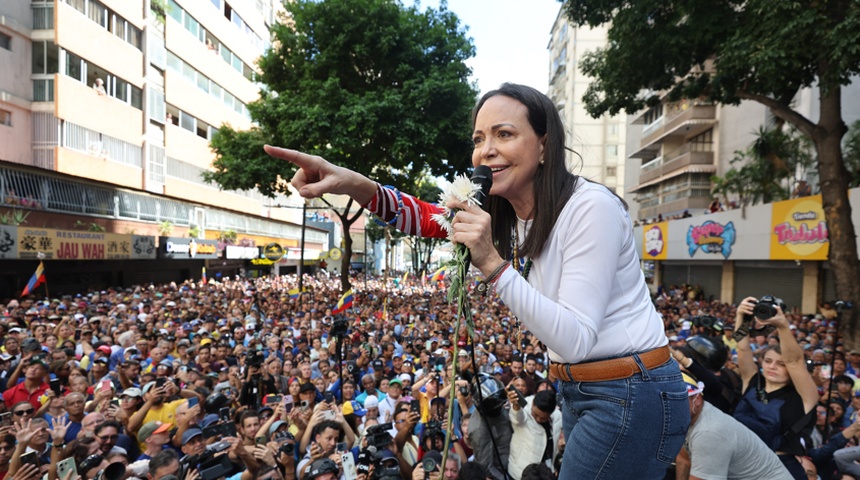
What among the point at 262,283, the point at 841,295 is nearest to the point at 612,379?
the point at 841,295

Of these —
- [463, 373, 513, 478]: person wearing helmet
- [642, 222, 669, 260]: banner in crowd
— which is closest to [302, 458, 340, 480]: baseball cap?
[463, 373, 513, 478]: person wearing helmet

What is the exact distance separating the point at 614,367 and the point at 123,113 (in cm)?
3073

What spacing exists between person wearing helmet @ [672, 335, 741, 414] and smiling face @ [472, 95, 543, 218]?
11.4ft

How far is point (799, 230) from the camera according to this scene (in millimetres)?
17578

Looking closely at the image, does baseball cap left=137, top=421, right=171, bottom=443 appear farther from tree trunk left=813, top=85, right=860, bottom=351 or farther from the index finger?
tree trunk left=813, top=85, right=860, bottom=351

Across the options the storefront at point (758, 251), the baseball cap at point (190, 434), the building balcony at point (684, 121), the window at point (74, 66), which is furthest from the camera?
the building balcony at point (684, 121)

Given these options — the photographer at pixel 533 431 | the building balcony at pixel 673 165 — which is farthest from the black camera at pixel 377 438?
the building balcony at pixel 673 165

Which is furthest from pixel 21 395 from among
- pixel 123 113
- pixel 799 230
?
pixel 123 113

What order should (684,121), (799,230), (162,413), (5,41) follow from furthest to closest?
1. (684,121)
2. (5,41)
3. (799,230)
4. (162,413)

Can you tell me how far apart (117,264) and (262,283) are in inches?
293

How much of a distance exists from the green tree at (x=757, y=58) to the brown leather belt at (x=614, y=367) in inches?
438

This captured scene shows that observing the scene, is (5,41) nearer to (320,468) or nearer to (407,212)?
(320,468)

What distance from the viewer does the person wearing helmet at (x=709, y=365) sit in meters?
4.64

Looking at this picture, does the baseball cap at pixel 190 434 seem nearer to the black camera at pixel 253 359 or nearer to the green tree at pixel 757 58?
the black camera at pixel 253 359
